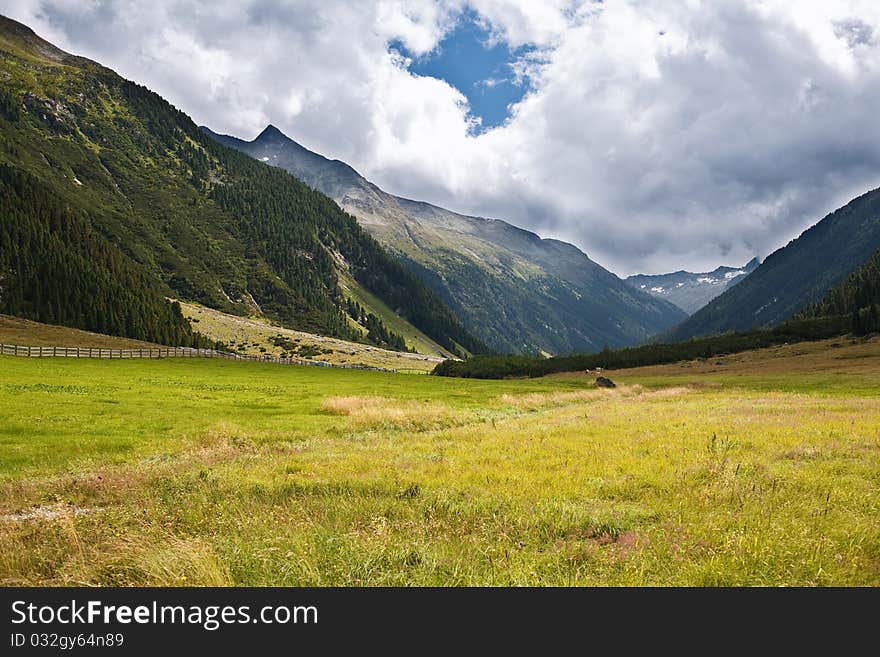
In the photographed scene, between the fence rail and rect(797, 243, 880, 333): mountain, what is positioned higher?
rect(797, 243, 880, 333): mountain

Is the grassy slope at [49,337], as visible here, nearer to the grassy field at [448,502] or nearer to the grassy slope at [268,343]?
the grassy field at [448,502]

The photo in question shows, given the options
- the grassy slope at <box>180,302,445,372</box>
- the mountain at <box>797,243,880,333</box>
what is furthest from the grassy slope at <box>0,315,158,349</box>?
the mountain at <box>797,243,880,333</box>

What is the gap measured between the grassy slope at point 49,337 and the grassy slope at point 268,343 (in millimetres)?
68233

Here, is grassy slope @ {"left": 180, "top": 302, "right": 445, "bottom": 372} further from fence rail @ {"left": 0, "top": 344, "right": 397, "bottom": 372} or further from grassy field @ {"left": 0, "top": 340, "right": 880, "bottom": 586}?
grassy field @ {"left": 0, "top": 340, "right": 880, "bottom": 586}

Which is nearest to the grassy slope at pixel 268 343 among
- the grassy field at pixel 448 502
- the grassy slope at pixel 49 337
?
the grassy slope at pixel 49 337

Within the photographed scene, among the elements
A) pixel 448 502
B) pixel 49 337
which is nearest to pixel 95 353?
pixel 49 337

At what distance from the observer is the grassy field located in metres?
7.09

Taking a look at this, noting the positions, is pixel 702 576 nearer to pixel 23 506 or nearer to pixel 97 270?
pixel 23 506

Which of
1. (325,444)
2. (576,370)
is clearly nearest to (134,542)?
(325,444)

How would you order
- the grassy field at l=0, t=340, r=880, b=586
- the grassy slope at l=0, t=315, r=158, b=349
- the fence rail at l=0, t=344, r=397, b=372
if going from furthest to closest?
the grassy slope at l=0, t=315, r=158, b=349 → the fence rail at l=0, t=344, r=397, b=372 → the grassy field at l=0, t=340, r=880, b=586

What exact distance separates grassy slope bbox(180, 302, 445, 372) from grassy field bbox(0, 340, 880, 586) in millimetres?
137660

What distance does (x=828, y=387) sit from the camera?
54.2 meters

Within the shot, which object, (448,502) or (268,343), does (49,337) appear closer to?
(268,343)

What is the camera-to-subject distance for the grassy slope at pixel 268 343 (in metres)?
165
